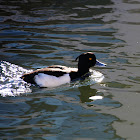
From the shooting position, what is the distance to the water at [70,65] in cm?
621

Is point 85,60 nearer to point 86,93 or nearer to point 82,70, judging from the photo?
point 82,70

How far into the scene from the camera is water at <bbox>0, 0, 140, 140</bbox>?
621cm

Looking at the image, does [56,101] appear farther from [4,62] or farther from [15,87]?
[4,62]

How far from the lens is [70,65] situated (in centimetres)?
972

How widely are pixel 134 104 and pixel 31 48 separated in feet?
15.4

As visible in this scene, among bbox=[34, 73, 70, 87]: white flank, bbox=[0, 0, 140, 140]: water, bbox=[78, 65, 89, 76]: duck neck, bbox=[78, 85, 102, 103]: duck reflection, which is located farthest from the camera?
bbox=[78, 65, 89, 76]: duck neck

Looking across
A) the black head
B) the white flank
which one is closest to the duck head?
the black head

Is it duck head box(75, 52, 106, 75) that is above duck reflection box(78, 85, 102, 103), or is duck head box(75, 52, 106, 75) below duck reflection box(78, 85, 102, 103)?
above

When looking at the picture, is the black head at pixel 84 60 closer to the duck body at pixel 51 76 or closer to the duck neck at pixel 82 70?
the duck neck at pixel 82 70

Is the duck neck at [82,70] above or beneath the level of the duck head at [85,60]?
beneath

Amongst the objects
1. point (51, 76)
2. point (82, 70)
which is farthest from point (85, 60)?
point (51, 76)

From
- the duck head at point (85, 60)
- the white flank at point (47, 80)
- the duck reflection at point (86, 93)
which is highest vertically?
the duck head at point (85, 60)

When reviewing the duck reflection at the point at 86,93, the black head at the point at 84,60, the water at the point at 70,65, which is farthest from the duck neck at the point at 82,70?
the duck reflection at the point at 86,93

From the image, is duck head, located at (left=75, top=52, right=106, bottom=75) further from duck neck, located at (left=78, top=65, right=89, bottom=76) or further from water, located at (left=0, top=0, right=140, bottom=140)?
water, located at (left=0, top=0, right=140, bottom=140)
